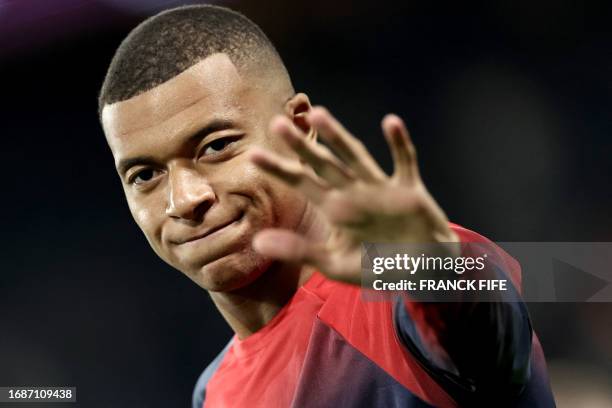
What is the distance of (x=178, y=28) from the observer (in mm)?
1180

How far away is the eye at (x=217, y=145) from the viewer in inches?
43.1

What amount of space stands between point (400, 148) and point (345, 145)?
0.06m

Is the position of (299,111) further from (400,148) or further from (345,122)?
(345,122)

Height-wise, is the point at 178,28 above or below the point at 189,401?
above

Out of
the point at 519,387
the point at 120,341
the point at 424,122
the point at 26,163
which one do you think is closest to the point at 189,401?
the point at 120,341

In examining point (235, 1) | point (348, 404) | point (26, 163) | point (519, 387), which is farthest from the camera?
point (26, 163)

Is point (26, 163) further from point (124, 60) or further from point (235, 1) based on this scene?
point (124, 60)

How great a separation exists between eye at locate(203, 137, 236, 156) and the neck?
0.60 feet

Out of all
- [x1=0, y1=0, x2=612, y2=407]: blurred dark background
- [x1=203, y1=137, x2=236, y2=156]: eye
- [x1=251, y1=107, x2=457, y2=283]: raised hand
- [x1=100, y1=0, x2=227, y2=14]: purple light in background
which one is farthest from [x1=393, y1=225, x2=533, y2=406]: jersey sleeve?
[x1=100, y1=0, x2=227, y2=14]: purple light in background

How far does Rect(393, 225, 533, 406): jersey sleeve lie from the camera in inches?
31.1

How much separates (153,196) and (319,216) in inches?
11.5

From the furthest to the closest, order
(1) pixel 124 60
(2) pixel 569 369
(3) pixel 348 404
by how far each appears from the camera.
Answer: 1. (2) pixel 569 369
2. (1) pixel 124 60
3. (3) pixel 348 404

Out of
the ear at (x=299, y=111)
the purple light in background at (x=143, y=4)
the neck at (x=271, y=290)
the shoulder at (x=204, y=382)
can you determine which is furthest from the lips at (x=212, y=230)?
the purple light in background at (x=143, y=4)

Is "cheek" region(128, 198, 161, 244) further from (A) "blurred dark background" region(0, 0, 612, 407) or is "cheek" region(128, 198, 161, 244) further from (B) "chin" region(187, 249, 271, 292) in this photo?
(A) "blurred dark background" region(0, 0, 612, 407)
